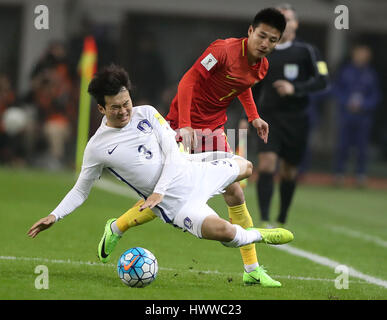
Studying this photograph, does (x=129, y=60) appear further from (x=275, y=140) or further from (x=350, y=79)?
(x=275, y=140)

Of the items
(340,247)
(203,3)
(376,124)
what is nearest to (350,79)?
(376,124)

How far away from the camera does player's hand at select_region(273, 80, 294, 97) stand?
10104mm

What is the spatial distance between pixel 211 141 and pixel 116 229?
3.55 ft

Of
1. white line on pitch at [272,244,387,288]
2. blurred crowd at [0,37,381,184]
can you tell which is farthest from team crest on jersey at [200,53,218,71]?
blurred crowd at [0,37,381,184]

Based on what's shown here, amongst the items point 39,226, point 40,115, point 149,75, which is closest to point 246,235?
point 39,226

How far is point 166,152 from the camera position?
6.85 meters

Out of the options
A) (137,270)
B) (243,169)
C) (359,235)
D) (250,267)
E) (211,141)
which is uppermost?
(211,141)

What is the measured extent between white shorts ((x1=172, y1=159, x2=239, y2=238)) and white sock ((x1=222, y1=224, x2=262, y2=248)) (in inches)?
8.9

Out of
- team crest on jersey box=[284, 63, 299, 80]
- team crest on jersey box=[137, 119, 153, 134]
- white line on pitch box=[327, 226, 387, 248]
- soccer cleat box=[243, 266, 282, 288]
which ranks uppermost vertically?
team crest on jersey box=[284, 63, 299, 80]

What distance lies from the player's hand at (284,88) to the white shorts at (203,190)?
3166 mm

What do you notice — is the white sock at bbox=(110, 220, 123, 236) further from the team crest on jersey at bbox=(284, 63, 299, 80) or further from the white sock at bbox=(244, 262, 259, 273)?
the team crest on jersey at bbox=(284, 63, 299, 80)

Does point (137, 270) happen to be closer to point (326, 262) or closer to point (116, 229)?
point (116, 229)

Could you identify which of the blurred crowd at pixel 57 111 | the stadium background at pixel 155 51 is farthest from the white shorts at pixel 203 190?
the blurred crowd at pixel 57 111

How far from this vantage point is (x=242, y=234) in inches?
263
